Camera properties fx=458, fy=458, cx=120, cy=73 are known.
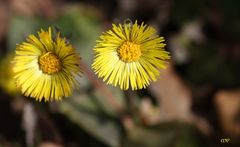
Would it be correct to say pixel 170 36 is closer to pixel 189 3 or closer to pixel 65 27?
pixel 189 3

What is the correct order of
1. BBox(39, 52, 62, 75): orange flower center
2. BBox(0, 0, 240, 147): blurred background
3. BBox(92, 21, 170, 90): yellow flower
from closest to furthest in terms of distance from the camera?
BBox(92, 21, 170, 90): yellow flower → BBox(39, 52, 62, 75): orange flower center → BBox(0, 0, 240, 147): blurred background

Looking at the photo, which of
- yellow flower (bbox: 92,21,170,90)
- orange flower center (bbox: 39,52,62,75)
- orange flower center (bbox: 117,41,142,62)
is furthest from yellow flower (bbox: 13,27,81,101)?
orange flower center (bbox: 117,41,142,62)

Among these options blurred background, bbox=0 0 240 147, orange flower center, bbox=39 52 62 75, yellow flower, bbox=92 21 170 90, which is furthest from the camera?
blurred background, bbox=0 0 240 147

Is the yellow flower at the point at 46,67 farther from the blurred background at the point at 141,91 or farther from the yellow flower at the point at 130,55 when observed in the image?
the blurred background at the point at 141,91

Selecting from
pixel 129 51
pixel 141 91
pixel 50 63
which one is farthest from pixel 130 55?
pixel 141 91

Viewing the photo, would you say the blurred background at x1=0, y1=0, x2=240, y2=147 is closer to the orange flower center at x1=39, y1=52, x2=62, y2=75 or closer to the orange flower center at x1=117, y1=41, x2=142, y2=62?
the orange flower center at x1=39, y1=52, x2=62, y2=75

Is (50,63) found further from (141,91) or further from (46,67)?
(141,91)
